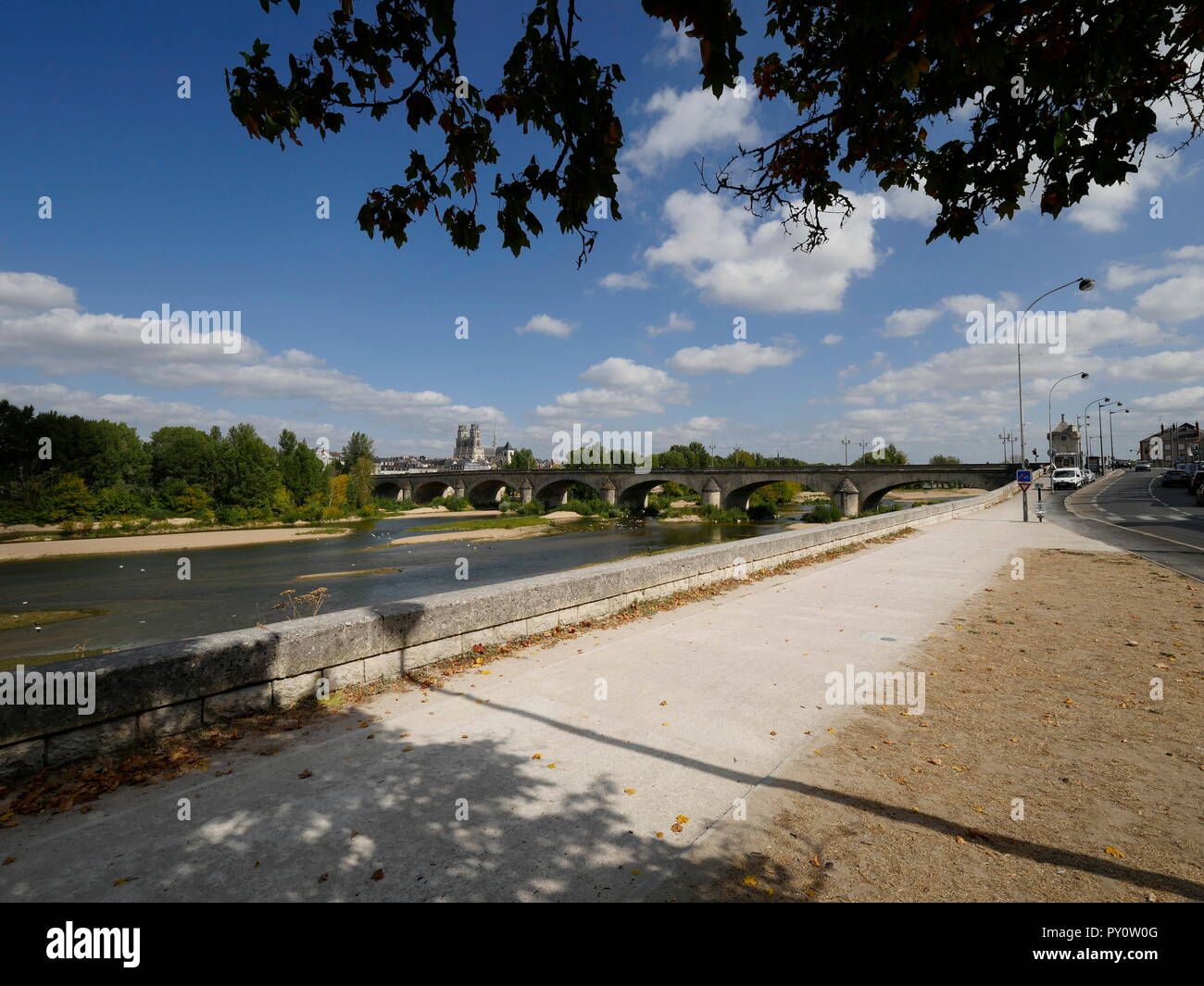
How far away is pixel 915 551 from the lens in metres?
13.6

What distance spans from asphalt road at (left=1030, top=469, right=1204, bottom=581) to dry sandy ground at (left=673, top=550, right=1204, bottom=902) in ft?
25.8

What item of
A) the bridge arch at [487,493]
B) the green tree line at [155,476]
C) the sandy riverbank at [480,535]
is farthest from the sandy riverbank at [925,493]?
the green tree line at [155,476]

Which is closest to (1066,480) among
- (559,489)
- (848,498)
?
(848,498)

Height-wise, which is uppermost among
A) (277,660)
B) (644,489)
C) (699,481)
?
(699,481)

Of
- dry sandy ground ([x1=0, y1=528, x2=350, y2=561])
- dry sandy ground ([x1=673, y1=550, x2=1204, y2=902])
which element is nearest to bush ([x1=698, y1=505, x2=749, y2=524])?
dry sandy ground ([x1=0, y1=528, x2=350, y2=561])

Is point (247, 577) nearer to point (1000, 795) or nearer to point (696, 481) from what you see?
point (1000, 795)

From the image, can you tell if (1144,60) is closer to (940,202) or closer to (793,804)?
(940,202)

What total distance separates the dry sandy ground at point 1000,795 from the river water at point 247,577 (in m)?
12.2

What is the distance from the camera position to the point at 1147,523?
20516 millimetres

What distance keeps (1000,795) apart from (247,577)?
35.2 metres

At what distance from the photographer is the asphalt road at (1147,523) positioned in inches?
500

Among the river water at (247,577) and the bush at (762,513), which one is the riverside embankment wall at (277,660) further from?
the bush at (762,513)

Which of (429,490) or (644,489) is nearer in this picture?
(644,489)
